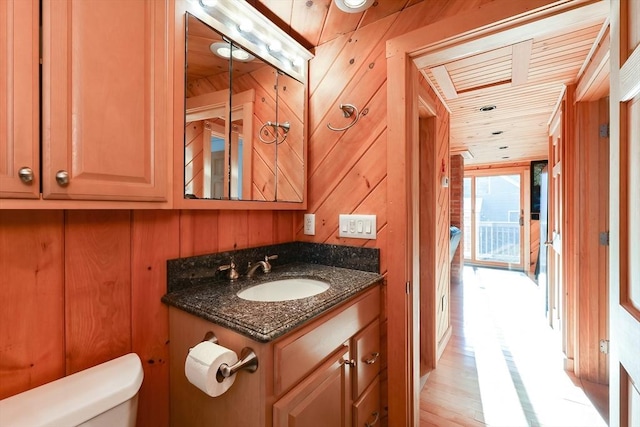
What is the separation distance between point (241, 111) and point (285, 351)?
110 cm

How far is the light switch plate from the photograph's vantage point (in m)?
1.44

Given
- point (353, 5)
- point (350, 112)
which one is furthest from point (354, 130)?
point (353, 5)

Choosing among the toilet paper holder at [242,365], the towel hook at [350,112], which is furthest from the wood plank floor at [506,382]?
the towel hook at [350,112]

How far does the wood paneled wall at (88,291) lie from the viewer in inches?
31.6

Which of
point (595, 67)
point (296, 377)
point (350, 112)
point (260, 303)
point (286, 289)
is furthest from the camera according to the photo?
point (595, 67)

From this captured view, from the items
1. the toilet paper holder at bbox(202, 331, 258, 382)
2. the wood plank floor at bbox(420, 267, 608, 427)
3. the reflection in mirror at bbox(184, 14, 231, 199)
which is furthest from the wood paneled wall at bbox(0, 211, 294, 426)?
the wood plank floor at bbox(420, 267, 608, 427)

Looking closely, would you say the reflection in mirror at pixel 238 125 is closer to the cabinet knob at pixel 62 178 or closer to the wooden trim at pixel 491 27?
the cabinet knob at pixel 62 178

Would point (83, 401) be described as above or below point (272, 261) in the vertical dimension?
below

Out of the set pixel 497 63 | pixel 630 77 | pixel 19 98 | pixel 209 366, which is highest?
pixel 497 63

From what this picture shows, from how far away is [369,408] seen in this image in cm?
131

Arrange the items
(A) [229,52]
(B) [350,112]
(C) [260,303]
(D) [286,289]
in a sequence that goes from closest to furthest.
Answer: (C) [260,303] < (A) [229,52] < (D) [286,289] < (B) [350,112]

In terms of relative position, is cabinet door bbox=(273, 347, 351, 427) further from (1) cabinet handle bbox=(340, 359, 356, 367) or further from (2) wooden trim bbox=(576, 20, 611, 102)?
(2) wooden trim bbox=(576, 20, 611, 102)

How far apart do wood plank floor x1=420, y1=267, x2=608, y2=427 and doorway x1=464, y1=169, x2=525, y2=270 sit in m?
2.96

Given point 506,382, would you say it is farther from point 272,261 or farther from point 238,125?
point 238,125
